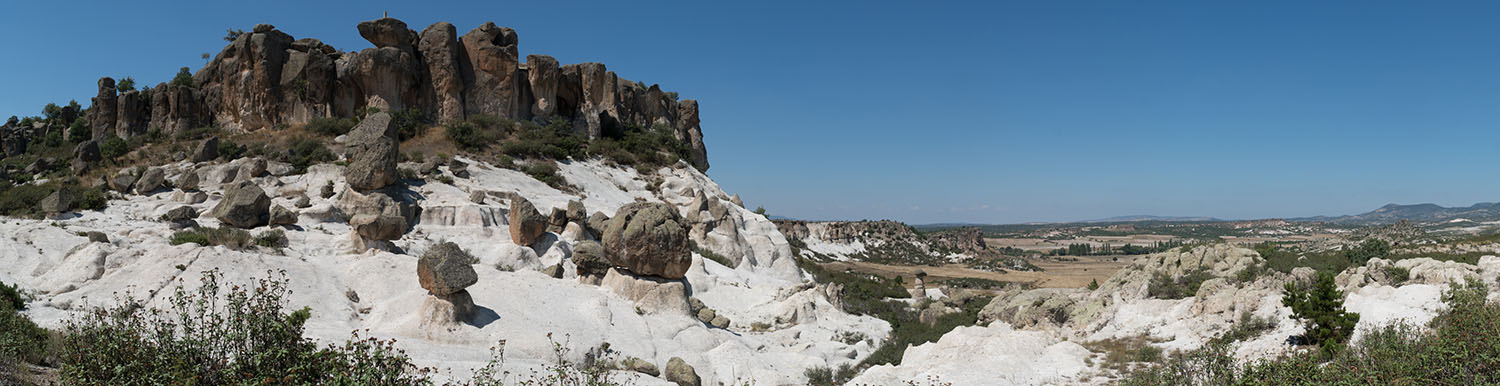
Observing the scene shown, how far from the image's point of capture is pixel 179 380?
16.9ft

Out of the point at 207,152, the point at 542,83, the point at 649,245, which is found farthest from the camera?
the point at 542,83

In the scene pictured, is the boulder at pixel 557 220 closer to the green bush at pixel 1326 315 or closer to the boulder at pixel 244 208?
the boulder at pixel 244 208

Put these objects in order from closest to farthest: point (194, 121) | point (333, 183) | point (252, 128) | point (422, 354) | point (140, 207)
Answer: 1. point (422, 354)
2. point (140, 207)
3. point (333, 183)
4. point (252, 128)
5. point (194, 121)

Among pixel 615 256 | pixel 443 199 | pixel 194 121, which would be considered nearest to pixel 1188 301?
pixel 615 256

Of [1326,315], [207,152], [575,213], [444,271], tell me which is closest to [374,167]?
[575,213]

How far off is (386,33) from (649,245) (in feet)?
77.9

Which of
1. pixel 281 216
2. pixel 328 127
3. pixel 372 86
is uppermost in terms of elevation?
pixel 372 86

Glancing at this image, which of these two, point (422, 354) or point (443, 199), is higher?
point (443, 199)

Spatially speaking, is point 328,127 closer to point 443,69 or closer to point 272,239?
point 443,69

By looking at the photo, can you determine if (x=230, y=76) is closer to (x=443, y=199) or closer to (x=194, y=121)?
(x=194, y=121)

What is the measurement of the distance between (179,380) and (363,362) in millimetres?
1299

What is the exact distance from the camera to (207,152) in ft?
73.5

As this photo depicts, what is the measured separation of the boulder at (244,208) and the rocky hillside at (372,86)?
14.8 m

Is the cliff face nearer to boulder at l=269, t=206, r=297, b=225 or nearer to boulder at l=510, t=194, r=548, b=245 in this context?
boulder at l=269, t=206, r=297, b=225
